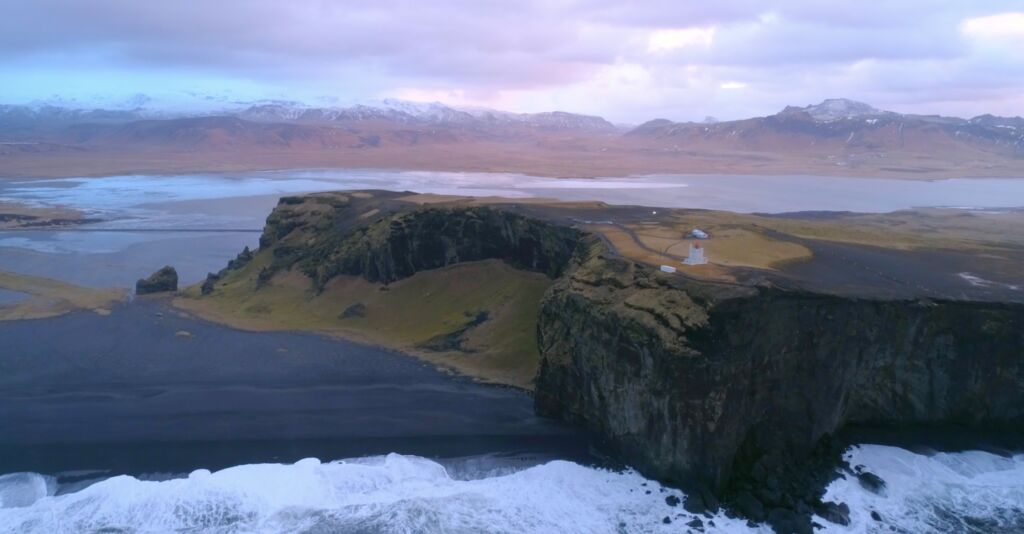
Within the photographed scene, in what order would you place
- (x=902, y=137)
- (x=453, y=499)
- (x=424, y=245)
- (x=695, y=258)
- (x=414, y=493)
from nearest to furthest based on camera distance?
(x=453, y=499) < (x=414, y=493) < (x=695, y=258) < (x=424, y=245) < (x=902, y=137)

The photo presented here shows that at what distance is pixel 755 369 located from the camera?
23.2 meters

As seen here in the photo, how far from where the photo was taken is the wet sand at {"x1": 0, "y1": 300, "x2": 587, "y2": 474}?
1005 inches

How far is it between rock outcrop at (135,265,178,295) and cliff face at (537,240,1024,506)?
3252cm

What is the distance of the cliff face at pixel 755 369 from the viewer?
2255 cm

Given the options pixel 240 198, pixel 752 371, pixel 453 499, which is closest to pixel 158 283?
pixel 453 499

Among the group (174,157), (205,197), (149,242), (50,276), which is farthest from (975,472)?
(174,157)

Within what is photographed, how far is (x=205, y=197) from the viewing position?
102312 millimetres

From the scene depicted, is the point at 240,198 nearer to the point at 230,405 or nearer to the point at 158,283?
the point at 158,283

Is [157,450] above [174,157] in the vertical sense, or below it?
below

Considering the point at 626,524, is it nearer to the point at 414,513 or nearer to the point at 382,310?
the point at 414,513

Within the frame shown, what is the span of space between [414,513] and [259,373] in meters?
14.0

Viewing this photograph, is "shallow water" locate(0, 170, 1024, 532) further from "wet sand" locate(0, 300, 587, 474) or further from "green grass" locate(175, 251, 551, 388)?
"green grass" locate(175, 251, 551, 388)

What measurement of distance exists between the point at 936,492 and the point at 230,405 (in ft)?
83.7

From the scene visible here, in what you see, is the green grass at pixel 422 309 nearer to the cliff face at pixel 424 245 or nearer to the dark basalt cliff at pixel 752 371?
the cliff face at pixel 424 245
